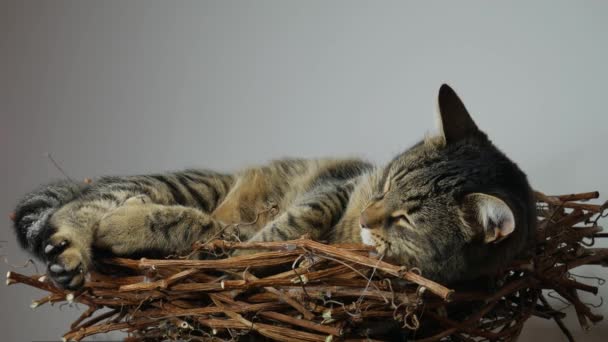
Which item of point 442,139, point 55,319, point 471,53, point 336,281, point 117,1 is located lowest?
point 55,319

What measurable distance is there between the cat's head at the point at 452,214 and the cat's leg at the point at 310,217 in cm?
13

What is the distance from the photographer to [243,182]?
144 cm

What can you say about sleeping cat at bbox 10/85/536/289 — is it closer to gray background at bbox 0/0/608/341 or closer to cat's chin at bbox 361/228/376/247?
cat's chin at bbox 361/228/376/247

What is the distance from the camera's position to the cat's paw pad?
98cm

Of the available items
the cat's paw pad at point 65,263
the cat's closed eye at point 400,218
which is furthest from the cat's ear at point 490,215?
the cat's paw pad at point 65,263

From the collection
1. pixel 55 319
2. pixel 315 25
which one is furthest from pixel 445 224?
pixel 55 319

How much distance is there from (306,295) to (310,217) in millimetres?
323

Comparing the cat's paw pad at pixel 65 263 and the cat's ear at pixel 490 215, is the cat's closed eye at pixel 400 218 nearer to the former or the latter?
the cat's ear at pixel 490 215

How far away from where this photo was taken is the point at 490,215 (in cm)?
91

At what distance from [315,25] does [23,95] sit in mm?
938

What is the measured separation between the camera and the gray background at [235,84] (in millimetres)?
1653

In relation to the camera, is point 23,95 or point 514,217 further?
point 23,95

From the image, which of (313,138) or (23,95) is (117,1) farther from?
(313,138)

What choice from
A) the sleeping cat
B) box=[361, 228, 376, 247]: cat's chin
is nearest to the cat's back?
the sleeping cat
